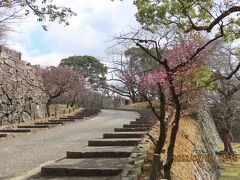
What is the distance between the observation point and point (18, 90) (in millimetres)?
25625

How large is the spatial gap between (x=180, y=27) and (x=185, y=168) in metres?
4.56

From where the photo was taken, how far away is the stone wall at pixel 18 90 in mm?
23267

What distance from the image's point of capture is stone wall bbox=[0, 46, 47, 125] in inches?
916

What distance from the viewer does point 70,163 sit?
32.0 ft

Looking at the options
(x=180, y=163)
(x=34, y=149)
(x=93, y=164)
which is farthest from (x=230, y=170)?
(x=93, y=164)

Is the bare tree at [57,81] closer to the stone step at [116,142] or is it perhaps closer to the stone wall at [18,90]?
the stone wall at [18,90]

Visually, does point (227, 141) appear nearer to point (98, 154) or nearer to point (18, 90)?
point (18, 90)

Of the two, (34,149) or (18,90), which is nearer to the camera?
(34,149)

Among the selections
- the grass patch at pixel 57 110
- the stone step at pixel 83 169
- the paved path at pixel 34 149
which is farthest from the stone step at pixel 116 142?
the grass patch at pixel 57 110

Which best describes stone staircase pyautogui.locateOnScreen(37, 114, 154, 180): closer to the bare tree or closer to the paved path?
the paved path

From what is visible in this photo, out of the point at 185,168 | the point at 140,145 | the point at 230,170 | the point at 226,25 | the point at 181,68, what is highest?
the point at 226,25

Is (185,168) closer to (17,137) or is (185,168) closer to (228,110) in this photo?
(17,137)

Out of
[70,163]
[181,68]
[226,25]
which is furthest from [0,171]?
[226,25]

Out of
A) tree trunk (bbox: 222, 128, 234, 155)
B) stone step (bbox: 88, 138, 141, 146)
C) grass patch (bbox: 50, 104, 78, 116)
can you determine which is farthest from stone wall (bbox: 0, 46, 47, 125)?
tree trunk (bbox: 222, 128, 234, 155)
